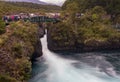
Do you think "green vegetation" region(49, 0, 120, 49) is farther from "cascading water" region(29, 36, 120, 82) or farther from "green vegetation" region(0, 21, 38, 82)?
"green vegetation" region(0, 21, 38, 82)

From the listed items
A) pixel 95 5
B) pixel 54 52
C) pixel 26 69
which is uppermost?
pixel 95 5

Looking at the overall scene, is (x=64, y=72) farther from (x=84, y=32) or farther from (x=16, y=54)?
(x=84, y=32)

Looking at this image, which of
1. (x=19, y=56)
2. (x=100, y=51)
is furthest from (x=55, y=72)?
(x=100, y=51)

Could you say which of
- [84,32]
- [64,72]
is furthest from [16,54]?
[84,32]

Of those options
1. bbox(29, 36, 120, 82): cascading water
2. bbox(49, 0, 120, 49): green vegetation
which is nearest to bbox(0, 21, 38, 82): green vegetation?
bbox(29, 36, 120, 82): cascading water

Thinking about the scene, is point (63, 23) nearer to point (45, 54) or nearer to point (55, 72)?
point (45, 54)

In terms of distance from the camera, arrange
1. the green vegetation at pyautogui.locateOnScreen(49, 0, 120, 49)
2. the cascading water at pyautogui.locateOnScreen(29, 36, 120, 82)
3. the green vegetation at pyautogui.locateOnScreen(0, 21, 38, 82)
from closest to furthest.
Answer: the green vegetation at pyautogui.locateOnScreen(0, 21, 38, 82), the cascading water at pyautogui.locateOnScreen(29, 36, 120, 82), the green vegetation at pyautogui.locateOnScreen(49, 0, 120, 49)
